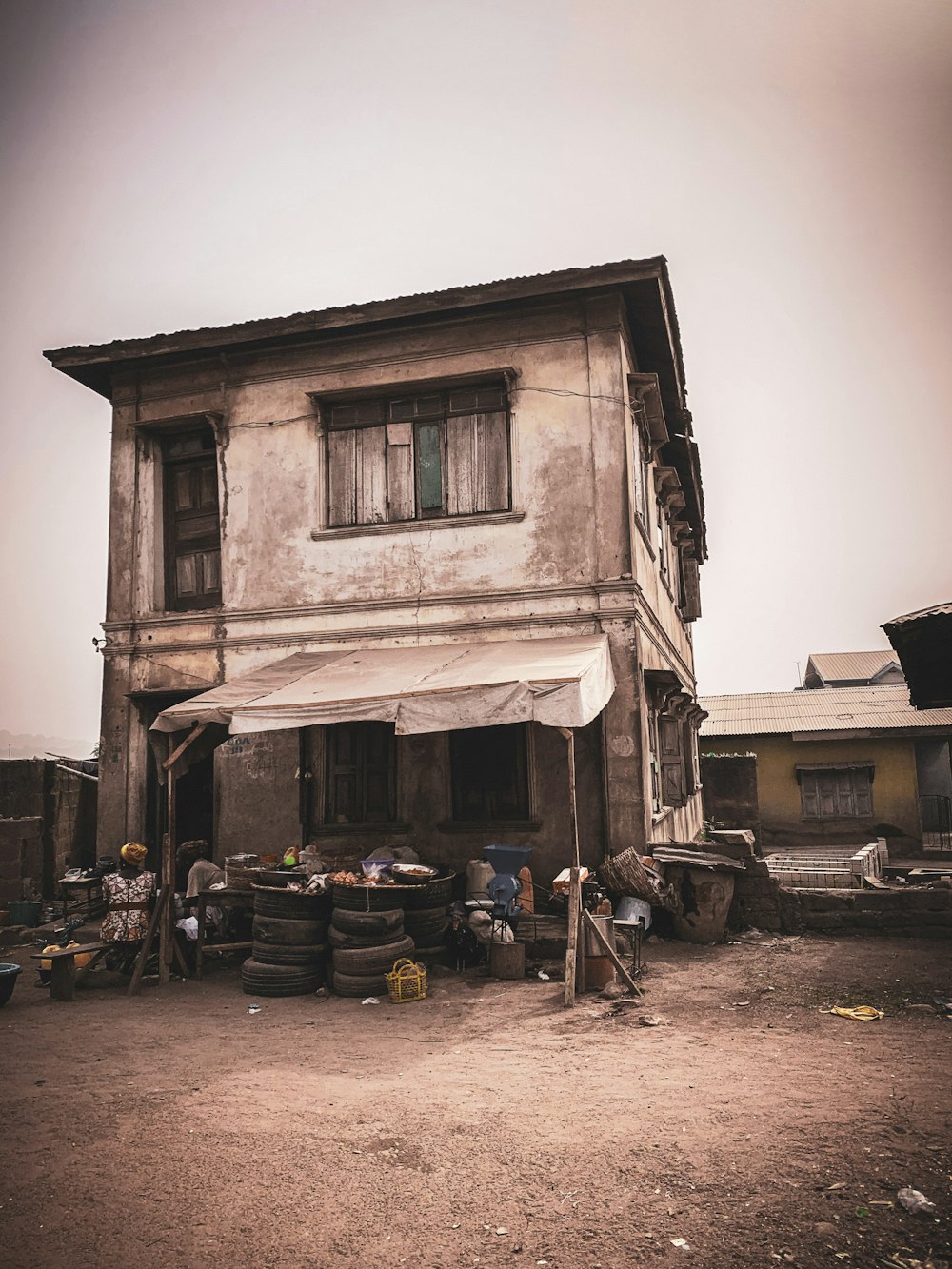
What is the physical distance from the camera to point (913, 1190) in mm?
3875

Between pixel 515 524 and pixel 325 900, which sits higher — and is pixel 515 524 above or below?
above

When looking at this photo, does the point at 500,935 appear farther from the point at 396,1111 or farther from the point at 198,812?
the point at 198,812

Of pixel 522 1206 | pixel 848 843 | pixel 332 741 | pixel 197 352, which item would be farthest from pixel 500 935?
pixel 848 843

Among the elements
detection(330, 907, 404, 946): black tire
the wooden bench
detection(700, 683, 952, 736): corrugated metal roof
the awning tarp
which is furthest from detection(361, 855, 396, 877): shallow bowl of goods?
detection(700, 683, 952, 736): corrugated metal roof

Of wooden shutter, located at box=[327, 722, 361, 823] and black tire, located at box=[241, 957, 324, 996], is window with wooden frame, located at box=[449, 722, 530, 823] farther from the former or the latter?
black tire, located at box=[241, 957, 324, 996]

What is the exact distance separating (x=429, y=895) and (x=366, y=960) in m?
1.01

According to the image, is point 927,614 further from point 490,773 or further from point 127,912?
point 127,912

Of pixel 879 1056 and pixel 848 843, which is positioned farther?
pixel 848 843

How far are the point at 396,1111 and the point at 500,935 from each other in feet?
13.0

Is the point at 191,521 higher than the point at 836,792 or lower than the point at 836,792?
higher

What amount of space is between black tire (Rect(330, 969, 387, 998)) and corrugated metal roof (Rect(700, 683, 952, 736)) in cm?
1661

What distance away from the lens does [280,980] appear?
8.73m

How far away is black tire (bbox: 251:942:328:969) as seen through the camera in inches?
348

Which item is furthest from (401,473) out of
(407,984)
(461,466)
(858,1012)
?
(858,1012)
